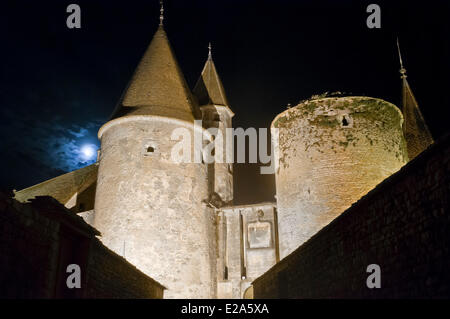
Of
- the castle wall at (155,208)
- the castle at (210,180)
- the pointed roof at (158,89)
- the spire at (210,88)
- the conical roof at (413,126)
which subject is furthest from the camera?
the spire at (210,88)

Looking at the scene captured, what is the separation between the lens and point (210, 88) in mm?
26062

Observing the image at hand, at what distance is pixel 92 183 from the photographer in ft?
72.4

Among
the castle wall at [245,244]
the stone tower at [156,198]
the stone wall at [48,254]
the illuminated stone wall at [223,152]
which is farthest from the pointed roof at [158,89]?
the stone wall at [48,254]

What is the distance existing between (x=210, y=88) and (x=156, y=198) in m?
11.0

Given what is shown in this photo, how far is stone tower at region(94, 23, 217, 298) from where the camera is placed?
16.3 m

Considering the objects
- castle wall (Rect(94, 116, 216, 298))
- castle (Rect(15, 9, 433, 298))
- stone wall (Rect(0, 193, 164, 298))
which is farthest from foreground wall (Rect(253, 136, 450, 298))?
castle wall (Rect(94, 116, 216, 298))

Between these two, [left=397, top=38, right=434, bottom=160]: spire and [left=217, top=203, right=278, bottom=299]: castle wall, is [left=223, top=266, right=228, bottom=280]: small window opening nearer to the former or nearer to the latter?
[left=217, top=203, right=278, bottom=299]: castle wall

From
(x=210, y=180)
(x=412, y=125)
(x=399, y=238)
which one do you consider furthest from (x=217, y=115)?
(x=399, y=238)

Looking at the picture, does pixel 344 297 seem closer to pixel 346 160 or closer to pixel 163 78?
pixel 346 160

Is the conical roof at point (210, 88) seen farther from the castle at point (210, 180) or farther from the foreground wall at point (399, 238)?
the foreground wall at point (399, 238)

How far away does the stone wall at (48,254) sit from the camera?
4.96 metres

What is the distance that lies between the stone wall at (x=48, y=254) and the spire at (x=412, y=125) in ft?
47.4

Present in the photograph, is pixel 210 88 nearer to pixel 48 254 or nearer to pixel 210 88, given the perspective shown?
pixel 210 88
